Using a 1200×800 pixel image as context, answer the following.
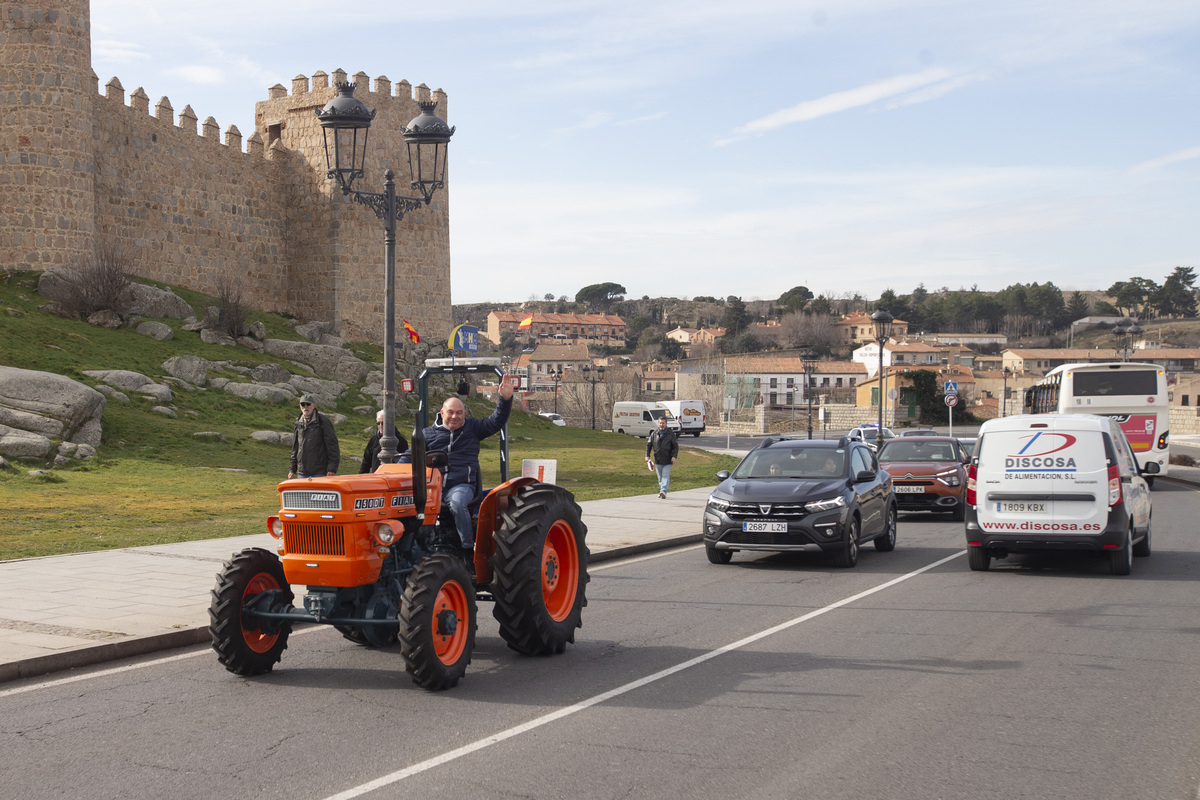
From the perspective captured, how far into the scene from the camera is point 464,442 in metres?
8.02

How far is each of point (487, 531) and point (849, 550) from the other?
653cm

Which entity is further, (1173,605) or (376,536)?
(1173,605)

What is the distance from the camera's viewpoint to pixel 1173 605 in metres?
9.97

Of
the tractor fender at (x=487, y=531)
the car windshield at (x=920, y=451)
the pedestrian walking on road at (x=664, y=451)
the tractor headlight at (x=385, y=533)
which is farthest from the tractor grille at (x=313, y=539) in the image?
the car windshield at (x=920, y=451)

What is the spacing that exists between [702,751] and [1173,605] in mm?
6617

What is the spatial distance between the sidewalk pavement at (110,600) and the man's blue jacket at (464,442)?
252cm

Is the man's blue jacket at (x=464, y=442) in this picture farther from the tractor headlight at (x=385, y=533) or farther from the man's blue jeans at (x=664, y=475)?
the man's blue jeans at (x=664, y=475)

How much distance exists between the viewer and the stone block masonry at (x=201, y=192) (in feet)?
110

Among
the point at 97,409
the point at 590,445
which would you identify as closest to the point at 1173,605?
the point at 97,409

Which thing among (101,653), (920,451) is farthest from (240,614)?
(920,451)

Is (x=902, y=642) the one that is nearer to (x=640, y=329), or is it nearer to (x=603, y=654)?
(x=603, y=654)

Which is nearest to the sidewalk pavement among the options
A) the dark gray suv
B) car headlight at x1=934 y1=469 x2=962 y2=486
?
the dark gray suv

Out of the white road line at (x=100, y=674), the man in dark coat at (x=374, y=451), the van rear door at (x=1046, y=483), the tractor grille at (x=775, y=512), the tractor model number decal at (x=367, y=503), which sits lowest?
the white road line at (x=100, y=674)

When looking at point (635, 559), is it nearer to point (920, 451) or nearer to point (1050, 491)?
point (1050, 491)
